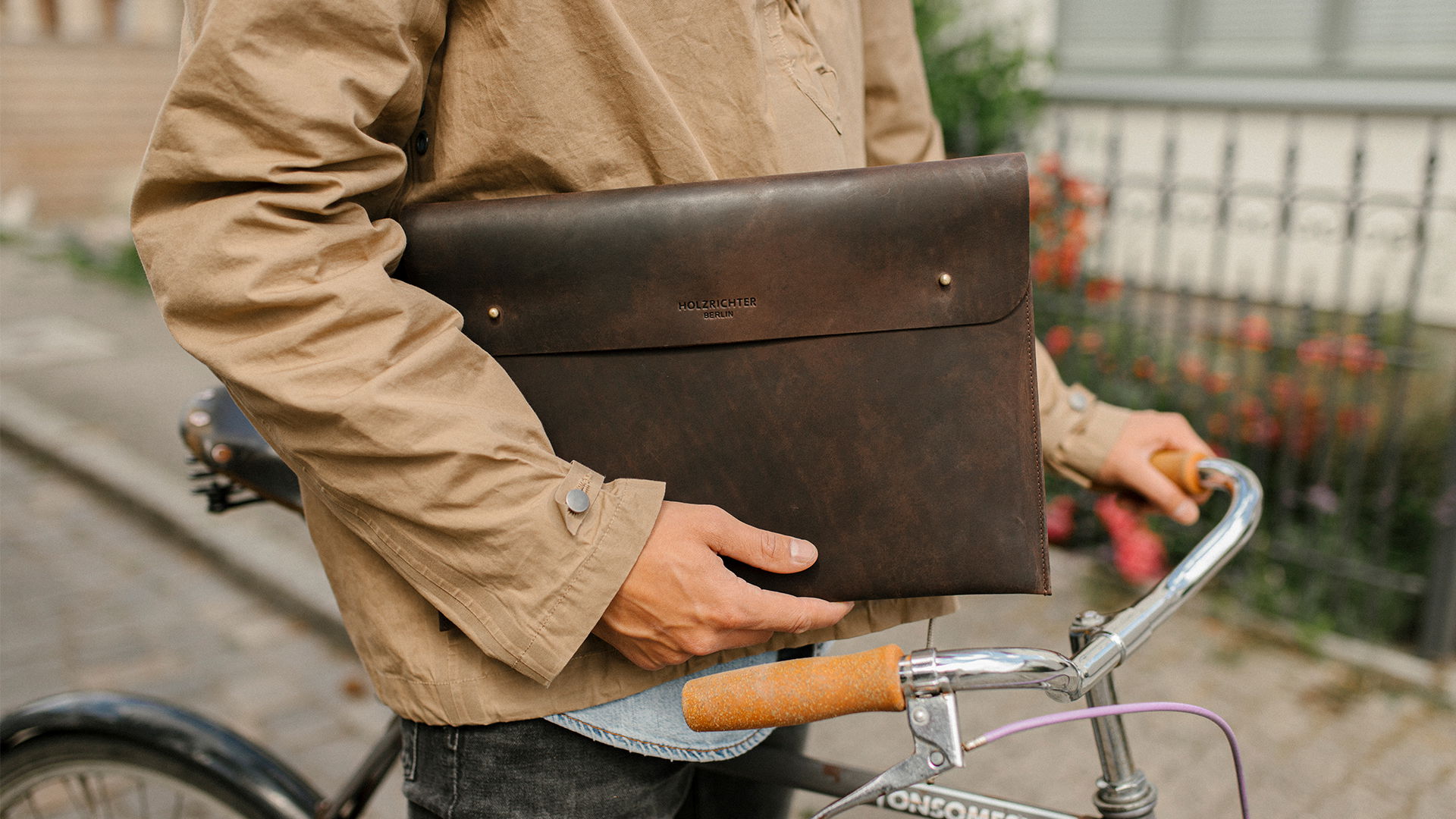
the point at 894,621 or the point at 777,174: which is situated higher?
the point at 777,174

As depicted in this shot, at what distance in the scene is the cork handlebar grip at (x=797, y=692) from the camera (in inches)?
36.7

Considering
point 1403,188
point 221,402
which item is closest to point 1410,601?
point 1403,188

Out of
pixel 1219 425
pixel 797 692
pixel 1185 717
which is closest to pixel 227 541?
pixel 1185 717

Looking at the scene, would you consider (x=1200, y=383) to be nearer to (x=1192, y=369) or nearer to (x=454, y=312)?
(x=1192, y=369)

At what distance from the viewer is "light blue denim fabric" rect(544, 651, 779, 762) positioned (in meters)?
1.16

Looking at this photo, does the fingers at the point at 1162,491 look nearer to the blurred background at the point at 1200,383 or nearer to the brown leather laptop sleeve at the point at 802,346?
the brown leather laptop sleeve at the point at 802,346

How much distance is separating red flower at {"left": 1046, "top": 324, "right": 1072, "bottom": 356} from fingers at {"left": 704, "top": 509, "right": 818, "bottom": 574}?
11.3ft

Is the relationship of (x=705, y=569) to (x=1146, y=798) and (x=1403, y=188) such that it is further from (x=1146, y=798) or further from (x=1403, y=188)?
(x=1403, y=188)

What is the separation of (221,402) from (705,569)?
90cm

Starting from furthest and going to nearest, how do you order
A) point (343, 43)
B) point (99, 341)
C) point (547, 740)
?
1. point (99, 341)
2. point (547, 740)
3. point (343, 43)

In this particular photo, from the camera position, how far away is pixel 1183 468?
1.40m

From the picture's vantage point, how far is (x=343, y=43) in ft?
3.09

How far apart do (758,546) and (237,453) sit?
85 cm

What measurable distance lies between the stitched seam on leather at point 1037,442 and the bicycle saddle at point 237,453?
996 mm
